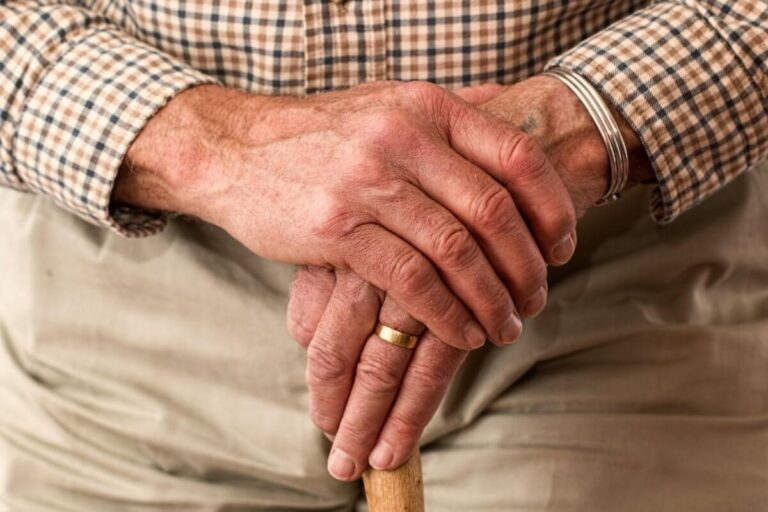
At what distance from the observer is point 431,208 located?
A: 905 millimetres

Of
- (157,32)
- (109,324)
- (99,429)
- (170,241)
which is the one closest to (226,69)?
(157,32)

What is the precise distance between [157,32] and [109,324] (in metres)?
0.35

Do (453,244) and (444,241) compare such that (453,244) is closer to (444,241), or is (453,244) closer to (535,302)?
(444,241)

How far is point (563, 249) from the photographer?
967 mm

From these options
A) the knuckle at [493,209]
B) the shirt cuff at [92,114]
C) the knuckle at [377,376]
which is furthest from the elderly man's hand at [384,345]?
the shirt cuff at [92,114]

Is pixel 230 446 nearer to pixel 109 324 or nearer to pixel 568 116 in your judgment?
pixel 109 324

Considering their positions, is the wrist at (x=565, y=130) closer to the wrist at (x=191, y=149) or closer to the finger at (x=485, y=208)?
the finger at (x=485, y=208)

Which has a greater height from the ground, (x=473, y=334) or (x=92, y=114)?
(x=92, y=114)

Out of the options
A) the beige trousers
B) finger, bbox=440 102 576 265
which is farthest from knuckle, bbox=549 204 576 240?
the beige trousers

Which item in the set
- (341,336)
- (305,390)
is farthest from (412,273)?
(305,390)

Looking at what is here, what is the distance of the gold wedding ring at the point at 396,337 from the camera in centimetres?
96

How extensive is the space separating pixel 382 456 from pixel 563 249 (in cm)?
26

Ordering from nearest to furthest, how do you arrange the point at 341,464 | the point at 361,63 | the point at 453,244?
the point at 453,244
the point at 341,464
the point at 361,63

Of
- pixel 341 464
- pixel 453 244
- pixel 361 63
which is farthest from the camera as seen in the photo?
pixel 361 63
